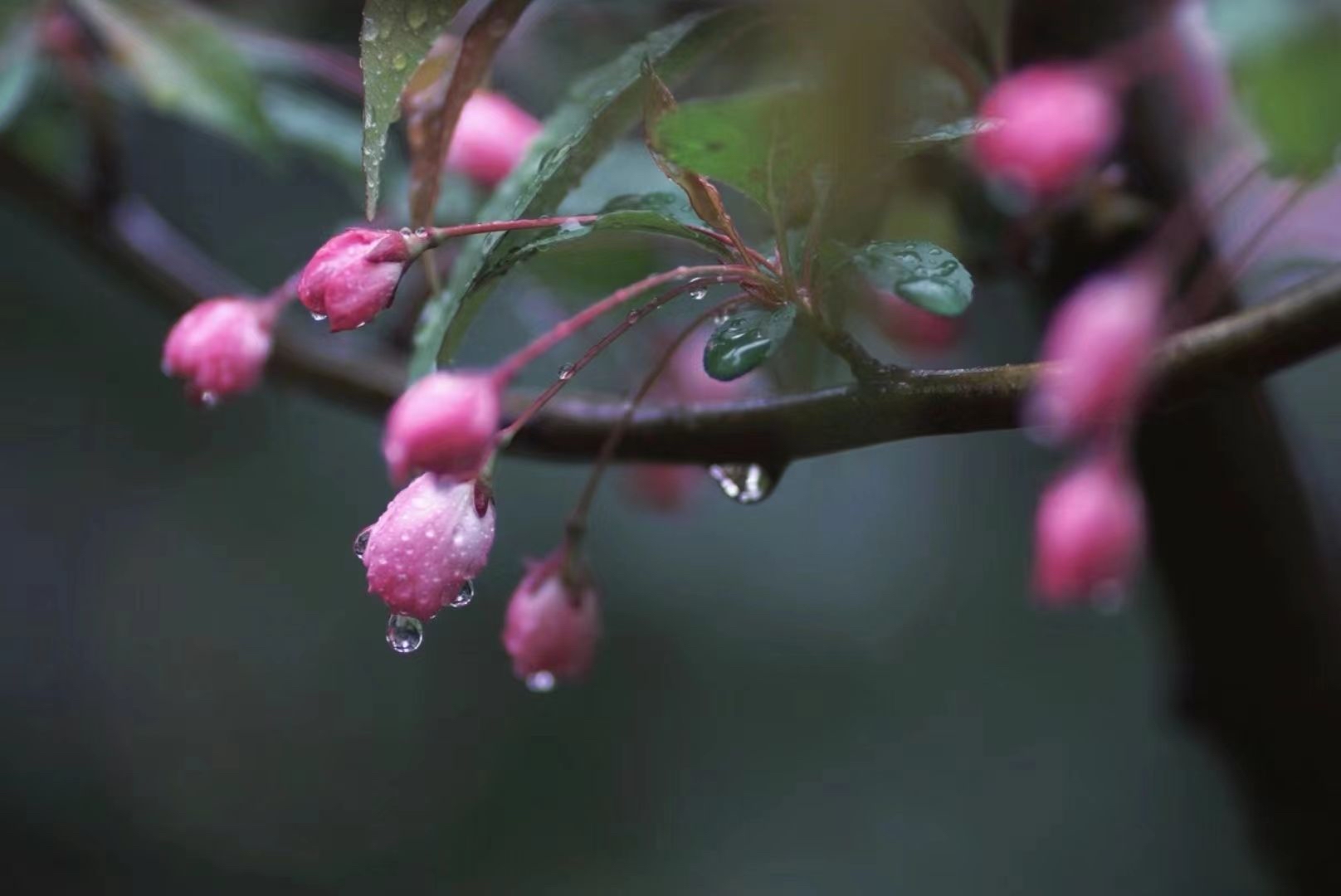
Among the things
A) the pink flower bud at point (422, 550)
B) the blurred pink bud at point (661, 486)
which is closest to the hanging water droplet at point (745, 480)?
the pink flower bud at point (422, 550)

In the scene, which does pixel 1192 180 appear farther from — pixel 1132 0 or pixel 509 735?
pixel 509 735

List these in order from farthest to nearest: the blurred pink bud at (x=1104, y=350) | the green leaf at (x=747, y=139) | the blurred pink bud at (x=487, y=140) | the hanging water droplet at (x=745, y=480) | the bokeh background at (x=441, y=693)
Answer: the bokeh background at (x=441, y=693)
the blurred pink bud at (x=487, y=140)
the hanging water droplet at (x=745, y=480)
the green leaf at (x=747, y=139)
the blurred pink bud at (x=1104, y=350)

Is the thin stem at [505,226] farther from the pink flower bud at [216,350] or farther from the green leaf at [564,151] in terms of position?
the pink flower bud at [216,350]

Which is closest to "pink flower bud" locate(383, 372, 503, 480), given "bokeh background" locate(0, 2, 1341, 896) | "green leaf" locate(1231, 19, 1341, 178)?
"green leaf" locate(1231, 19, 1341, 178)

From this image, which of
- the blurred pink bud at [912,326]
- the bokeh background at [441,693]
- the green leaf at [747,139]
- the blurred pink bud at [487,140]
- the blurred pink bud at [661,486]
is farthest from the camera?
the bokeh background at [441,693]

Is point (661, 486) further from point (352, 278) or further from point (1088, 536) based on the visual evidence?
point (1088, 536)

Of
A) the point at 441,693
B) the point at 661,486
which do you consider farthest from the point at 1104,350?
the point at 441,693

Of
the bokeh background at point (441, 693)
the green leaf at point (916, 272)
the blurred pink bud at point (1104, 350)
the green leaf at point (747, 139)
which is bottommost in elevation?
A: the blurred pink bud at point (1104, 350)
